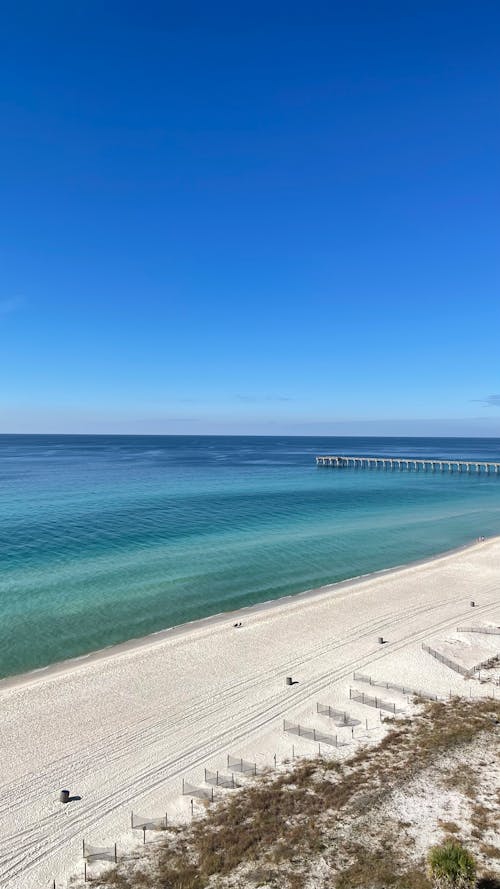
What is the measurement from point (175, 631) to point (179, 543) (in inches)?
786

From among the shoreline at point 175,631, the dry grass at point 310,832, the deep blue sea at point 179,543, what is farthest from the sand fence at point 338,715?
the deep blue sea at point 179,543

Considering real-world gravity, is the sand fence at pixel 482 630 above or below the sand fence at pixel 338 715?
above

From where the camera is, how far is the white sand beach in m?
15.3

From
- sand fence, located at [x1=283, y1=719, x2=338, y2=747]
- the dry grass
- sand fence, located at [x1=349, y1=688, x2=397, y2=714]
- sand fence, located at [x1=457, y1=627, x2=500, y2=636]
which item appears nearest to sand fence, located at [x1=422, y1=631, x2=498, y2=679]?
sand fence, located at [x1=457, y1=627, x2=500, y2=636]

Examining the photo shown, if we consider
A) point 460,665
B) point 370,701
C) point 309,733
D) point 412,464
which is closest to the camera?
point 309,733

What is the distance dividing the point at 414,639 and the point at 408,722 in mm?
8440

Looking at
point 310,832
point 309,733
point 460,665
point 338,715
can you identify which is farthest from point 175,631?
point 310,832

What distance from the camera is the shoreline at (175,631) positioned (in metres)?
24.4

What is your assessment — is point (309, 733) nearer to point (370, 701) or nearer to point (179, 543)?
point (370, 701)

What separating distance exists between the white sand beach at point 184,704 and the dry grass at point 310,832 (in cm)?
118

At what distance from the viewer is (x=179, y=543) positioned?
163ft

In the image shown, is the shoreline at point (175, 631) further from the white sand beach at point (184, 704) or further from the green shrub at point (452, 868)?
the green shrub at point (452, 868)

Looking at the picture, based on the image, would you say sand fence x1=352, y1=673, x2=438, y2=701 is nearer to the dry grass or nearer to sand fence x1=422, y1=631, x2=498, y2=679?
sand fence x1=422, y1=631, x2=498, y2=679

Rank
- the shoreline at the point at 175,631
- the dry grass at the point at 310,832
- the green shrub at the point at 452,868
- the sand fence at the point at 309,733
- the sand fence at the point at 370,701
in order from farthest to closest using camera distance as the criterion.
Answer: the shoreline at the point at 175,631 → the sand fence at the point at 370,701 → the sand fence at the point at 309,733 → the dry grass at the point at 310,832 → the green shrub at the point at 452,868
